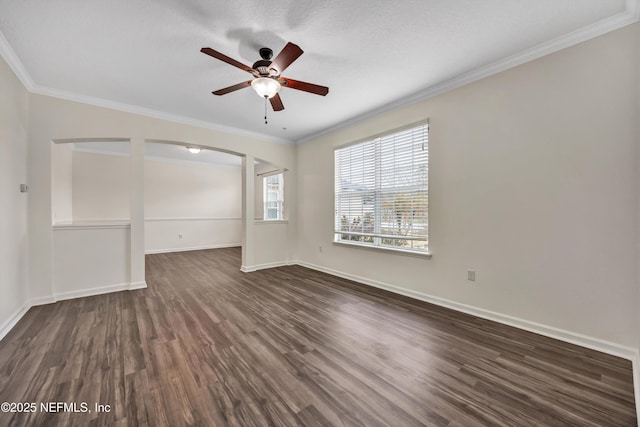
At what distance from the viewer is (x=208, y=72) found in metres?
2.71

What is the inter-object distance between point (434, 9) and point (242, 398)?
3.04 m

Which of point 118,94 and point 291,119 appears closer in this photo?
point 118,94

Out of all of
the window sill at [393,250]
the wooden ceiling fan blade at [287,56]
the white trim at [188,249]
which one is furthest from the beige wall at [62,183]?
the window sill at [393,250]

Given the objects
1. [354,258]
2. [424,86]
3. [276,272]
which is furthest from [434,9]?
[276,272]

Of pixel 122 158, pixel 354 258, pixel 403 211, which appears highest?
pixel 122 158

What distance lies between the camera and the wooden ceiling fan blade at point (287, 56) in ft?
5.99

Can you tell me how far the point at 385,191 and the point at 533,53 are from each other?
2.08 m

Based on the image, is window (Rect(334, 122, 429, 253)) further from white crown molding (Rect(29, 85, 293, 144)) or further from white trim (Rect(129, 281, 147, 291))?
white trim (Rect(129, 281, 147, 291))

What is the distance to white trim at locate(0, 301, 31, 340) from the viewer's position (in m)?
2.32

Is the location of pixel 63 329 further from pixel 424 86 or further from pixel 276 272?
pixel 424 86

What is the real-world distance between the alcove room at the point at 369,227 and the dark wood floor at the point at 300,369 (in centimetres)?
2

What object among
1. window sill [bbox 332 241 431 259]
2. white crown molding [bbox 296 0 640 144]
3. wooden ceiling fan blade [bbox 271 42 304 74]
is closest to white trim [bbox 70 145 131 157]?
wooden ceiling fan blade [bbox 271 42 304 74]

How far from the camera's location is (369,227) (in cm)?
399

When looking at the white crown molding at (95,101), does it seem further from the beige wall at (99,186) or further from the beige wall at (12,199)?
the beige wall at (99,186)
